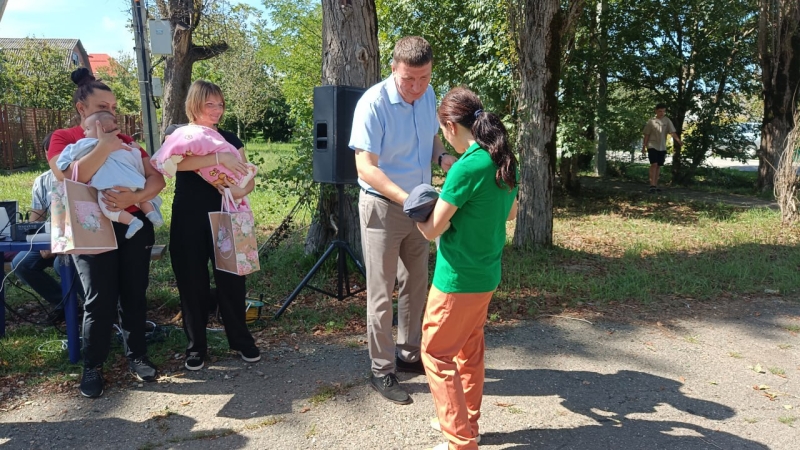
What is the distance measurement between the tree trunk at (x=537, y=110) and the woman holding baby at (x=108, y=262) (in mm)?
4998

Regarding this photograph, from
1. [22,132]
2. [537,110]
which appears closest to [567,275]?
[537,110]

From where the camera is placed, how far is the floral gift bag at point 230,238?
3.76m

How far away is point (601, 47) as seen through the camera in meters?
12.1

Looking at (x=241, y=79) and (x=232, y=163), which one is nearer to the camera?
(x=232, y=163)

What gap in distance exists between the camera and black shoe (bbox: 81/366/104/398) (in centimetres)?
355

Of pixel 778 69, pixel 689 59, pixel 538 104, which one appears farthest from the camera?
pixel 689 59

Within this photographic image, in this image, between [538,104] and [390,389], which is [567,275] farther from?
[390,389]

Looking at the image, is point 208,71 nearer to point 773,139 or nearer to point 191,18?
point 191,18

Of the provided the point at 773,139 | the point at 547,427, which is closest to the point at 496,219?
the point at 547,427

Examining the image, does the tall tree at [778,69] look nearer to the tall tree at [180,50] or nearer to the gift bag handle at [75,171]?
the tall tree at [180,50]

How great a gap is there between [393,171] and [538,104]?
174 inches

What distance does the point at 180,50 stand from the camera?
13.5 m

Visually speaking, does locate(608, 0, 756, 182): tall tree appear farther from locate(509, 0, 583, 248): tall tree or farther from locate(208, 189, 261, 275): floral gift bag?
locate(208, 189, 261, 275): floral gift bag

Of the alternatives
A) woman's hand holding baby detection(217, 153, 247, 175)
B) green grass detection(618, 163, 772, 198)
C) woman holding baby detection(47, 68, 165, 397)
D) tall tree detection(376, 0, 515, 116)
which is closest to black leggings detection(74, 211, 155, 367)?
woman holding baby detection(47, 68, 165, 397)
